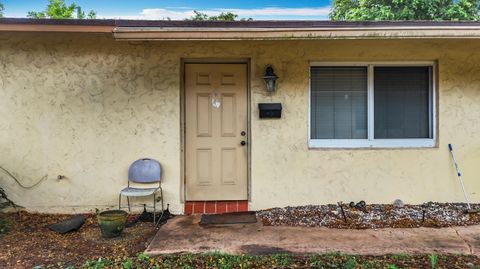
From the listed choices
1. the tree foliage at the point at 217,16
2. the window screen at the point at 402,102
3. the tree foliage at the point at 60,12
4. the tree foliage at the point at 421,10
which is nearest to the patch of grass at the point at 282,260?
the window screen at the point at 402,102

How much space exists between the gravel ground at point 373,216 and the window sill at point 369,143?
873 mm

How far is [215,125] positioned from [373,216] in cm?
255

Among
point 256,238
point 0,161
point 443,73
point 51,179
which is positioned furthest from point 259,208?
point 0,161

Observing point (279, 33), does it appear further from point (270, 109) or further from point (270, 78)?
point (270, 109)

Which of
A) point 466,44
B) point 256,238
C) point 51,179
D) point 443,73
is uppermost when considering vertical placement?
point 466,44

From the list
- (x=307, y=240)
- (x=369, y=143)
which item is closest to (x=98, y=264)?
(x=307, y=240)

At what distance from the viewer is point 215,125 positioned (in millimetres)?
5219

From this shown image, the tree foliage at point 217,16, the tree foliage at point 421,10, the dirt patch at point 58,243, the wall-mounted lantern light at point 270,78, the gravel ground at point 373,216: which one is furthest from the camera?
the tree foliage at point 217,16

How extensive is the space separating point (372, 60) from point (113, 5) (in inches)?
668

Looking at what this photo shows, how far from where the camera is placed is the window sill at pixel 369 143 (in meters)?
5.23

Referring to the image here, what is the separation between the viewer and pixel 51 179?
199 inches

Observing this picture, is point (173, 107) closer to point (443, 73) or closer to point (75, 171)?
point (75, 171)

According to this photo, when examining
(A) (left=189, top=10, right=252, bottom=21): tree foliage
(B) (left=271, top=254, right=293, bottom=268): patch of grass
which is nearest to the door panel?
(B) (left=271, top=254, right=293, bottom=268): patch of grass

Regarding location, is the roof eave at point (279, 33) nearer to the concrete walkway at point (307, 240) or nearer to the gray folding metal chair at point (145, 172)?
the gray folding metal chair at point (145, 172)
